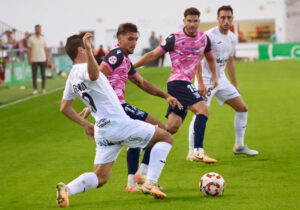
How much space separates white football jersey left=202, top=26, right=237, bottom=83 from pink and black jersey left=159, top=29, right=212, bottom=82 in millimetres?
740

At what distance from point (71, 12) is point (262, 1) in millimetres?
15546

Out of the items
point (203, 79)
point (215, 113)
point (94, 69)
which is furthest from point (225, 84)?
point (215, 113)

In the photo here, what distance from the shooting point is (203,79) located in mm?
10031

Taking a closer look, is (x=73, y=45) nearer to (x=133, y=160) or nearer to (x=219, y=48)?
(x=133, y=160)

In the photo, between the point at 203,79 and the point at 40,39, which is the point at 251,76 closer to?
the point at 40,39

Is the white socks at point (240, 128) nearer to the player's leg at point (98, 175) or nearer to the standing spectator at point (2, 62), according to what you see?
the player's leg at point (98, 175)

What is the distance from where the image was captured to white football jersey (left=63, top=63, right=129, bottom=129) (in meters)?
6.25

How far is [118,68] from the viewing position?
24.4ft

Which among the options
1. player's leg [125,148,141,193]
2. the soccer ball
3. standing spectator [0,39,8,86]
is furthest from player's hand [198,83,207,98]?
standing spectator [0,39,8,86]

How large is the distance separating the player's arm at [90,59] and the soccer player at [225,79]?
389cm

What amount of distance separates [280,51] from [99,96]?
A: 117ft

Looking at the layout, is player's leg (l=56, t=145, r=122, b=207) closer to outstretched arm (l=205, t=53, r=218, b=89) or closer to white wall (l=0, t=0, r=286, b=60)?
outstretched arm (l=205, t=53, r=218, b=89)

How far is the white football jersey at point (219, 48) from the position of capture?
9.96 metres

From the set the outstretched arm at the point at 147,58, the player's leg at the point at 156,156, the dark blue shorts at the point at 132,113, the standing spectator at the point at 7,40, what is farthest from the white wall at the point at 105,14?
the player's leg at the point at 156,156
